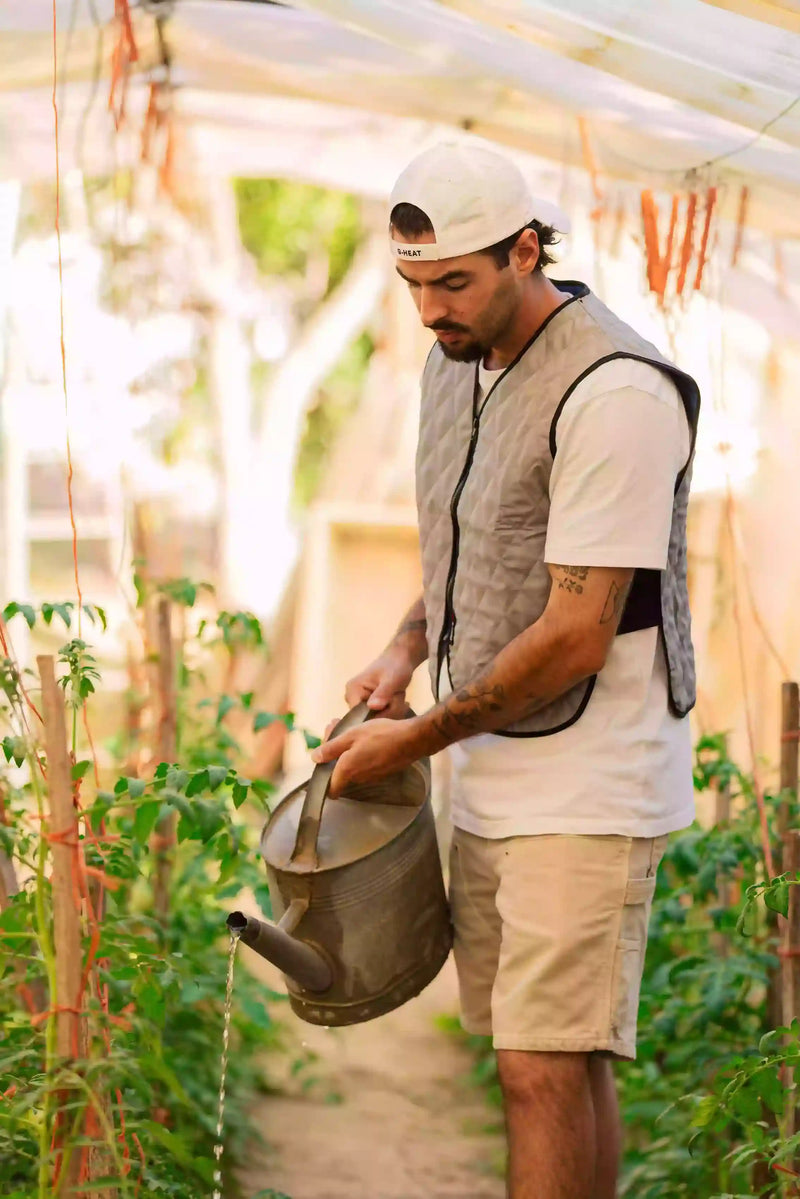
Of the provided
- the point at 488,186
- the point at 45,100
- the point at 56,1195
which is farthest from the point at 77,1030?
the point at 45,100

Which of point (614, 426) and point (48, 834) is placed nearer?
point (48, 834)

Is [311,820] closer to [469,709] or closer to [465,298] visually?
[469,709]

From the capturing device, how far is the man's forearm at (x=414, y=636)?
259 centimetres

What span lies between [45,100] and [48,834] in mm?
2174

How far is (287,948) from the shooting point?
2117 millimetres

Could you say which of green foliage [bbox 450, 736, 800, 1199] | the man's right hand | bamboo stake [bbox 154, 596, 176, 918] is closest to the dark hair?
the man's right hand

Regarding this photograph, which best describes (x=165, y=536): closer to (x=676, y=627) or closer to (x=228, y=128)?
(x=228, y=128)

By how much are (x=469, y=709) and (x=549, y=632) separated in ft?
0.62

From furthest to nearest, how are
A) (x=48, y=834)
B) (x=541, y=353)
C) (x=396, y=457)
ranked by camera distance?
A: 1. (x=396, y=457)
2. (x=541, y=353)
3. (x=48, y=834)

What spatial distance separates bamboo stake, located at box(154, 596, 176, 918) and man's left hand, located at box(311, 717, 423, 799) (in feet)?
3.75

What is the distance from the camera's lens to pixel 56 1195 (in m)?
1.73

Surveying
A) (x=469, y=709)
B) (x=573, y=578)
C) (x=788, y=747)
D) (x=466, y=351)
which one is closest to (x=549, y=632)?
(x=573, y=578)

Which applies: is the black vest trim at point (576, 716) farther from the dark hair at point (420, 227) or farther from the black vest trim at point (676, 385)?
the dark hair at point (420, 227)

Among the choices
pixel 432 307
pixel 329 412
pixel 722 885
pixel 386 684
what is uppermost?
pixel 432 307
